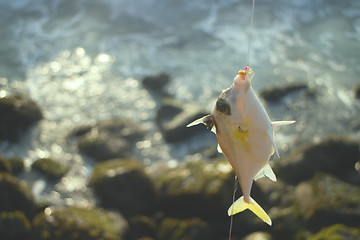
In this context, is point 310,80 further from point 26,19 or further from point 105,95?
point 26,19

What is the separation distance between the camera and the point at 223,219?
7.61m

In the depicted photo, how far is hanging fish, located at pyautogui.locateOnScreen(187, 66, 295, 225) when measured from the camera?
7.43 ft

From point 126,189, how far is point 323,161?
4661mm

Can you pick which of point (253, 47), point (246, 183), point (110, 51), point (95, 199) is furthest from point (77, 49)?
point (246, 183)

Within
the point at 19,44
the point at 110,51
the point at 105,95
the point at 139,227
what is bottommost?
the point at 139,227

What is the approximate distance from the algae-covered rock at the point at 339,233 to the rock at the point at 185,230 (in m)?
1.99

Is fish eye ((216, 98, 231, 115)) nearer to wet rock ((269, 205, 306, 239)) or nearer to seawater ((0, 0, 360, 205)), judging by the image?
wet rock ((269, 205, 306, 239))

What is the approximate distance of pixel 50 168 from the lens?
31.9ft

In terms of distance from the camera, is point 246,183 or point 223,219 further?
point 223,219

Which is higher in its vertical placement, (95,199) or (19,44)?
(19,44)

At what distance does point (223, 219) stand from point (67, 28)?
13.2 metres

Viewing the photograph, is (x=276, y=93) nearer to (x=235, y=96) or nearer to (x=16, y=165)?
(x=16, y=165)

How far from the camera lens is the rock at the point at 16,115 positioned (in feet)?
36.1

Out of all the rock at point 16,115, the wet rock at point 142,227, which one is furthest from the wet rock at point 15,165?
the wet rock at point 142,227
